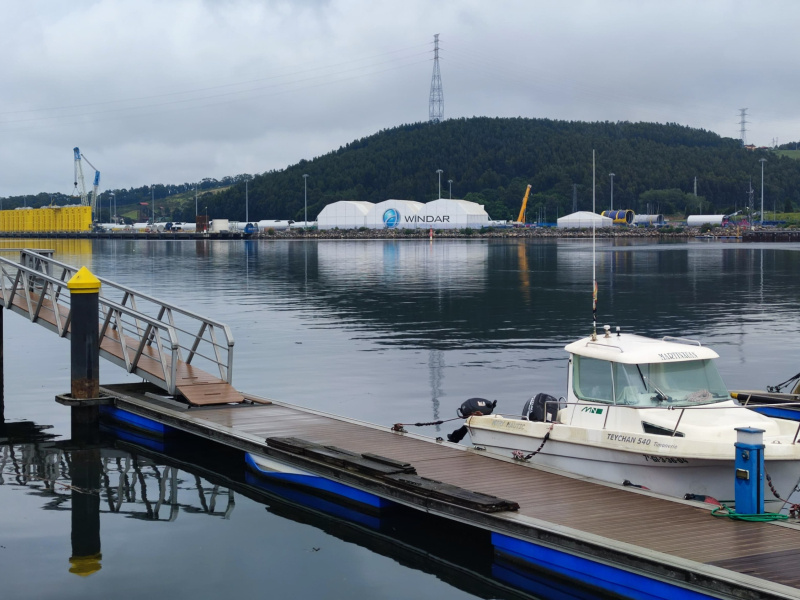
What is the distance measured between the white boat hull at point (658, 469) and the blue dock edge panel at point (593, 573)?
301cm

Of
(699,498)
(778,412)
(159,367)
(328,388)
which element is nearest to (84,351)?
(159,367)

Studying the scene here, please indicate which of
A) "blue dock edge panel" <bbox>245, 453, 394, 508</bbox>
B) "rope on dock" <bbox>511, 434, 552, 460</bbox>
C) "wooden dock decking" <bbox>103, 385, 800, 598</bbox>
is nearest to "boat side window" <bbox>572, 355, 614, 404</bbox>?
"rope on dock" <bbox>511, 434, 552, 460</bbox>

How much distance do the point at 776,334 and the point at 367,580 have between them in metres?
30.7

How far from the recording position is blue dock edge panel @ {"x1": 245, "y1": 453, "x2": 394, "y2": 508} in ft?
54.5

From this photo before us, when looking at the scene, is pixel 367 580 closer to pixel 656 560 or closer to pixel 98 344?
pixel 656 560

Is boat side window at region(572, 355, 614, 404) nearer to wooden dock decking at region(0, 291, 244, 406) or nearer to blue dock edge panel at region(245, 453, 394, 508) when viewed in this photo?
blue dock edge panel at region(245, 453, 394, 508)

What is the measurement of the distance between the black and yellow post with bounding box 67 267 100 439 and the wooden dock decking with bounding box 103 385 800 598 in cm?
384

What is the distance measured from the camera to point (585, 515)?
13859mm

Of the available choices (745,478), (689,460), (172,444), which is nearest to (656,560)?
(745,478)

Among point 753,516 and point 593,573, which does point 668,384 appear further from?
point 593,573

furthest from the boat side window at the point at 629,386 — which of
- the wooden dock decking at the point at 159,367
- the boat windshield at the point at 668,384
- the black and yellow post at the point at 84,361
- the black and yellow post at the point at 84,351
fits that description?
the black and yellow post at the point at 84,351

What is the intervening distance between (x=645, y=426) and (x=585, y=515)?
2.69 metres

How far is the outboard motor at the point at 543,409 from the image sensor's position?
17808 mm

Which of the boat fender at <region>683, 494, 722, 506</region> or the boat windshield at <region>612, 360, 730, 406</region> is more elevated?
the boat windshield at <region>612, 360, 730, 406</region>
